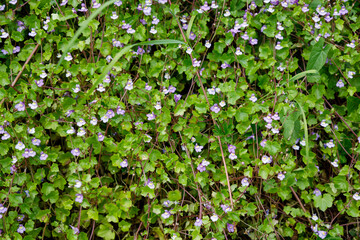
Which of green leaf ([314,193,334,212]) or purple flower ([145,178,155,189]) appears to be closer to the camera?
purple flower ([145,178,155,189])

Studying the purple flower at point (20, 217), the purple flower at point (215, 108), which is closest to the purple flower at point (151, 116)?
the purple flower at point (215, 108)

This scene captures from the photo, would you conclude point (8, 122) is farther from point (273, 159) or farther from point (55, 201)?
point (273, 159)

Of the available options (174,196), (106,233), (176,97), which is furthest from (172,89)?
(106,233)

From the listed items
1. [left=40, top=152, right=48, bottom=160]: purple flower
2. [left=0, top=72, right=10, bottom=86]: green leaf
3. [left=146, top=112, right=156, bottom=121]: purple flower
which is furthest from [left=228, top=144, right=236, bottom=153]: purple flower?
[left=0, top=72, right=10, bottom=86]: green leaf

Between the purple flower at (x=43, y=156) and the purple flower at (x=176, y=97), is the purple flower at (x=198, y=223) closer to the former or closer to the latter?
the purple flower at (x=176, y=97)

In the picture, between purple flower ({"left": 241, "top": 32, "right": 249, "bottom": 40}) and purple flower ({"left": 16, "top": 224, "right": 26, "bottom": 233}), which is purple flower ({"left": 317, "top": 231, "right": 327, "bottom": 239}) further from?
purple flower ({"left": 16, "top": 224, "right": 26, "bottom": 233})

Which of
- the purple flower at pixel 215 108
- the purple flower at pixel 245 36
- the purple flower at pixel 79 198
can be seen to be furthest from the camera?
the purple flower at pixel 245 36

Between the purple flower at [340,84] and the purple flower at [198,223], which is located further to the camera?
the purple flower at [340,84]

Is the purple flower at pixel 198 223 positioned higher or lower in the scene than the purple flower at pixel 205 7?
lower

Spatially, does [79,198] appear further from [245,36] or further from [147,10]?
[245,36]
